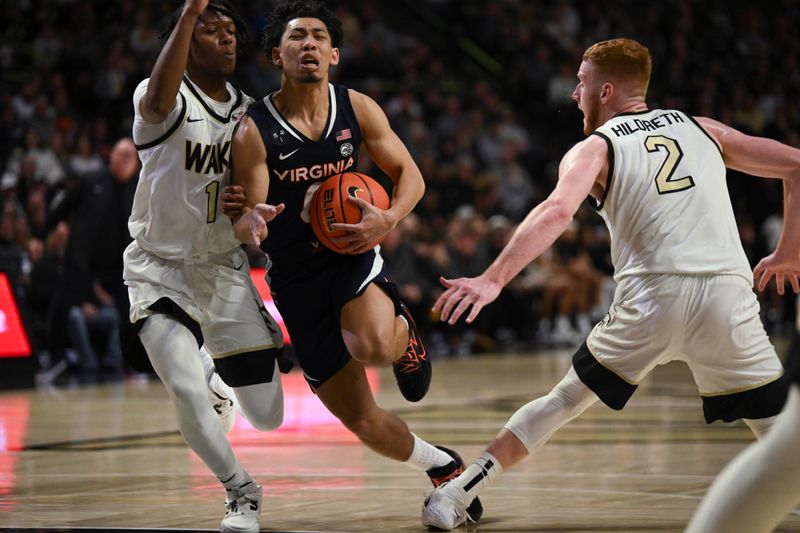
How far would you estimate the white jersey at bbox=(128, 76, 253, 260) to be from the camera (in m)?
4.71

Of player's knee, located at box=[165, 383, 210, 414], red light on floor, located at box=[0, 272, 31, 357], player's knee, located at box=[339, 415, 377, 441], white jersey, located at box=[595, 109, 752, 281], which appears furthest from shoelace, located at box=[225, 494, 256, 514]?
red light on floor, located at box=[0, 272, 31, 357]

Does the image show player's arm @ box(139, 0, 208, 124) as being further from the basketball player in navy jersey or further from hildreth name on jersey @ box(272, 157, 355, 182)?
hildreth name on jersey @ box(272, 157, 355, 182)

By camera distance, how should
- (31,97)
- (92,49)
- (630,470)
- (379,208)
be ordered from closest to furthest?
1. (379,208)
2. (630,470)
3. (31,97)
4. (92,49)

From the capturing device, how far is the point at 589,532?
4.38 m

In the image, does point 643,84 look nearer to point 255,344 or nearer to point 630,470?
point 255,344

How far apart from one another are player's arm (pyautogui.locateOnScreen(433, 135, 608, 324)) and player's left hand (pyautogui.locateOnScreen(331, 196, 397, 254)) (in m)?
0.76

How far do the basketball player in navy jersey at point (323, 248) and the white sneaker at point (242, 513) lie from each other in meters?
0.57

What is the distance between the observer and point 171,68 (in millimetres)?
4422

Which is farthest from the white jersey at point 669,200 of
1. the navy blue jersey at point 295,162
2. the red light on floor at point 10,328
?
the red light on floor at point 10,328

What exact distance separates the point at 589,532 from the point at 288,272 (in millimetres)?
1561

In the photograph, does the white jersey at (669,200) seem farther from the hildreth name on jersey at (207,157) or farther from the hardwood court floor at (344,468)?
the hildreth name on jersey at (207,157)

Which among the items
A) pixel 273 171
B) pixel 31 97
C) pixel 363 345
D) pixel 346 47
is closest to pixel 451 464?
pixel 363 345

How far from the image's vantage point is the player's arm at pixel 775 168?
14.4 feet

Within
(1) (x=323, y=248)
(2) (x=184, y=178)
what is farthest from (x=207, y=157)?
(1) (x=323, y=248)
